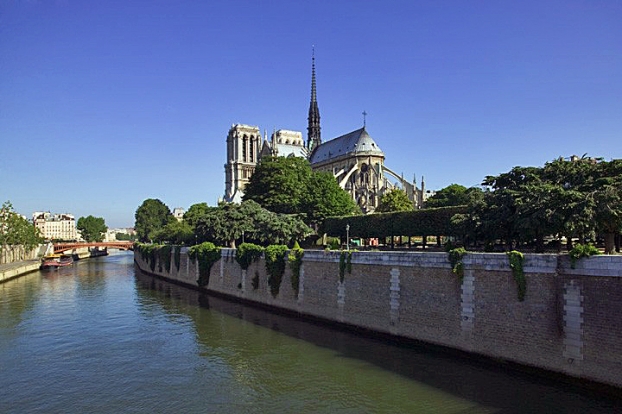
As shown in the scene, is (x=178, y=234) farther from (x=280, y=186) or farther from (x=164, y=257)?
(x=280, y=186)

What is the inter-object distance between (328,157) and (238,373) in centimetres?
9458

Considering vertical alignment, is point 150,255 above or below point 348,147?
below

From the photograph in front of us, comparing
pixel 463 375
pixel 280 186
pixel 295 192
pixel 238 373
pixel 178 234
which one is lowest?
pixel 238 373

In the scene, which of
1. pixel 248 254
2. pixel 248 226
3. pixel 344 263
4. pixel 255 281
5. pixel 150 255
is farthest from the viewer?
pixel 150 255

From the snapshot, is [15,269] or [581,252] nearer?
[581,252]

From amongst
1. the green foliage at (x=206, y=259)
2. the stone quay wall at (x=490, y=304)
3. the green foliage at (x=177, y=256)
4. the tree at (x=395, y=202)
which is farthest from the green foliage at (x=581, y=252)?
the tree at (x=395, y=202)

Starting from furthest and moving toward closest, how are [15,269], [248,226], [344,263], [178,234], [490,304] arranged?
1. [178,234]
2. [15,269]
3. [248,226]
4. [344,263]
5. [490,304]

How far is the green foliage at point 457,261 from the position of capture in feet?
64.2

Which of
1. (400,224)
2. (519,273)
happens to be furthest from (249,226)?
(519,273)

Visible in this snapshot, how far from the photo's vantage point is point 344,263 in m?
25.7

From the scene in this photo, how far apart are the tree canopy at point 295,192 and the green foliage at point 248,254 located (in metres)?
20.4

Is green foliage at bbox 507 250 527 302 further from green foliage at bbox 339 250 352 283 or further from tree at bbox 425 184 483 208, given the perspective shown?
tree at bbox 425 184 483 208

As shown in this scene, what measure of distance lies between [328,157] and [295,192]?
5623 cm

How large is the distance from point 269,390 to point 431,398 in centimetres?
536
